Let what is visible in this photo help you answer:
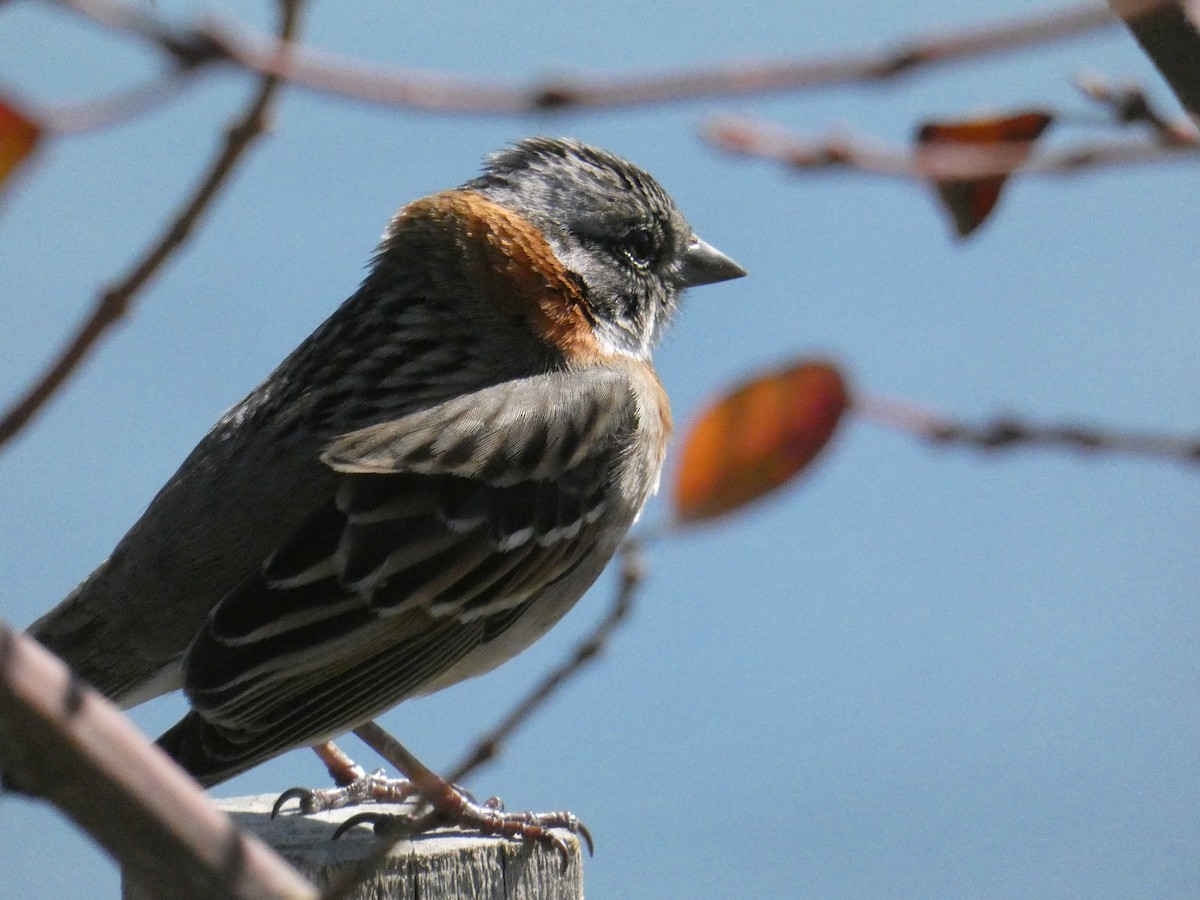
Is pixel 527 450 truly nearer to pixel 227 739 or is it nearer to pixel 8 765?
pixel 227 739

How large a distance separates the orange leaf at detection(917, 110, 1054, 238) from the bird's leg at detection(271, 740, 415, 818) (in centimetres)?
258

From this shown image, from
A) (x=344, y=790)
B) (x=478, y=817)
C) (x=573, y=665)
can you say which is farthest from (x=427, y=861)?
(x=573, y=665)

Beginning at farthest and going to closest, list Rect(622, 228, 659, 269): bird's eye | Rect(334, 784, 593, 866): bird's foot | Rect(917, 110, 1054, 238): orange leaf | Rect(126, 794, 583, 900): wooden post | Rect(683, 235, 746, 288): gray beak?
1. Rect(683, 235, 746, 288): gray beak
2. Rect(622, 228, 659, 269): bird's eye
3. Rect(334, 784, 593, 866): bird's foot
4. Rect(126, 794, 583, 900): wooden post
5. Rect(917, 110, 1054, 238): orange leaf

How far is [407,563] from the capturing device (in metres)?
3.64

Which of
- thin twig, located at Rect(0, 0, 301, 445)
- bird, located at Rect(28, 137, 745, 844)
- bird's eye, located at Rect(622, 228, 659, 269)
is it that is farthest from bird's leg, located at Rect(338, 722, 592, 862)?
thin twig, located at Rect(0, 0, 301, 445)

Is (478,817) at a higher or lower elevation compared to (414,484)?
lower

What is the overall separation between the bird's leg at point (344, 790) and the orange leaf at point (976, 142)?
2.58 metres

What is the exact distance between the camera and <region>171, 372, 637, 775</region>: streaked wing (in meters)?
3.38

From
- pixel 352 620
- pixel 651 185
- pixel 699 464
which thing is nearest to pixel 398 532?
pixel 352 620

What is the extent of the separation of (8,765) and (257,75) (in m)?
0.51

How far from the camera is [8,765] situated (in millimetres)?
980

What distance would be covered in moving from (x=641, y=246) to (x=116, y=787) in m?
3.79

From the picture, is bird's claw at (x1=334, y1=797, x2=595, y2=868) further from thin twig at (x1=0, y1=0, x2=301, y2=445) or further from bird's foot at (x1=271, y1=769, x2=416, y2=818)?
thin twig at (x1=0, y1=0, x2=301, y2=445)

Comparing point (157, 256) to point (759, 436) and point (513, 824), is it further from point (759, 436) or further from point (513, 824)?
point (513, 824)
